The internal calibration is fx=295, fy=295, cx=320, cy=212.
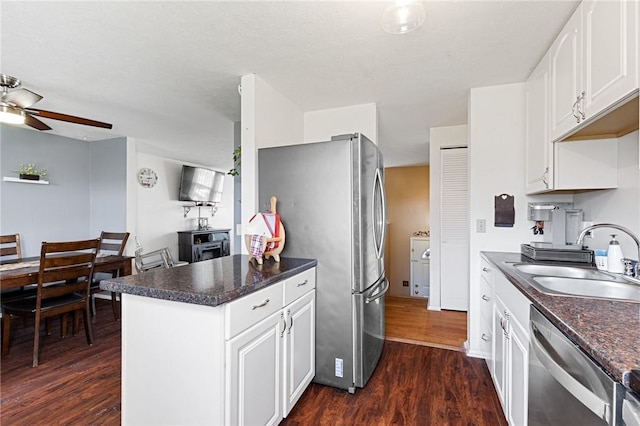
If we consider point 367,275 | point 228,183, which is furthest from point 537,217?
point 228,183

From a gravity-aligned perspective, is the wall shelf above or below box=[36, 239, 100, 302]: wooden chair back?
above

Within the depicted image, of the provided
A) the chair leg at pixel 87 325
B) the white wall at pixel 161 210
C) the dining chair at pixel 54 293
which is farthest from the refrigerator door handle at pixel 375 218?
the white wall at pixel 161 210

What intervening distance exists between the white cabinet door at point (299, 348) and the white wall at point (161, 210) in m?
3.67

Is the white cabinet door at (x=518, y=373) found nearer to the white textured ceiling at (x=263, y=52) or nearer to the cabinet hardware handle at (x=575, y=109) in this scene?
the cabinet hardware handle at (x=575, y=109)

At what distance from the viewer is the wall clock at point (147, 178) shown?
4.80 meters

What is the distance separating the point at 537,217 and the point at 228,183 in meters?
6.06

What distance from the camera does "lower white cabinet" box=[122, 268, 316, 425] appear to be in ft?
3.89

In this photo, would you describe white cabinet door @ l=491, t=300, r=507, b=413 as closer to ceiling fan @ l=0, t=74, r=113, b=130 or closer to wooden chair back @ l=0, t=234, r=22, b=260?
ceiling fan @ l=0, t=74, r=113, b=130

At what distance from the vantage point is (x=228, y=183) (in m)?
6.92

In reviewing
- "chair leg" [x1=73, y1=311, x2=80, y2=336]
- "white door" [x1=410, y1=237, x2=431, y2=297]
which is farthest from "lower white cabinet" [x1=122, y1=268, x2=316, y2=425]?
"white door" [x1=410, y1=237, x2=431, y2=297]

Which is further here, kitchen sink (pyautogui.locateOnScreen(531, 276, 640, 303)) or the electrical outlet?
the electrical outlet

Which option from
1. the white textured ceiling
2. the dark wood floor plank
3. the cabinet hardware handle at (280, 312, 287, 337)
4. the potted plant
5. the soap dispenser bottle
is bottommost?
the dark wood floor plank

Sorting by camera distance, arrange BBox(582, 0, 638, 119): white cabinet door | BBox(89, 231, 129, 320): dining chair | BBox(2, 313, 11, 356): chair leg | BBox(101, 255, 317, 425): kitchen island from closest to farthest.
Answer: BBox(582, 0, 638, 119): white cabinet door
BBox(101, 255, 317, 425): kitchen island
BBox(2, 313, 11, 356): chair leg
BBox(89, 231, 129, 320): dining chair

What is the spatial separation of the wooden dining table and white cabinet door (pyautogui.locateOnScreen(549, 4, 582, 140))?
394 cm
